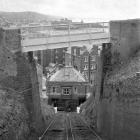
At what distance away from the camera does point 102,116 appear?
105 ft

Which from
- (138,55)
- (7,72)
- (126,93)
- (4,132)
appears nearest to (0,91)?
(7,72)

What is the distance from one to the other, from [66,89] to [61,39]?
5463 centimetres

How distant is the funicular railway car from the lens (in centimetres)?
8200

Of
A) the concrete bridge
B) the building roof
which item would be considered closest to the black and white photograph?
the concrete bridge

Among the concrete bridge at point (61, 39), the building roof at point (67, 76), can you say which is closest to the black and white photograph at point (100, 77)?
the concrete bridge at point (61, 39)

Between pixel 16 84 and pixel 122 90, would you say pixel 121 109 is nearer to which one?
pixel 122 90

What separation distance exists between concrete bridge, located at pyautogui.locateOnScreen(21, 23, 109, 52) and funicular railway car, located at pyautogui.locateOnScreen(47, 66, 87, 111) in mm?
48103

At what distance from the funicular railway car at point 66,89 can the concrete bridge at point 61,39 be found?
48103 millimetres

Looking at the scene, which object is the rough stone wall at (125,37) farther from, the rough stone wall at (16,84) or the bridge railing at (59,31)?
the rough stone wall at (16,84)

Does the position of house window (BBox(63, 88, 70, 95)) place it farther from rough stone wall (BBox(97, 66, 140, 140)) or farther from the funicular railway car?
rough stone wall (BBox(97, 66, 140, 140))

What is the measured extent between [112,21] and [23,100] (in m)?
10.7

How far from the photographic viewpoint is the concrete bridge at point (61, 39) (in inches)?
1065

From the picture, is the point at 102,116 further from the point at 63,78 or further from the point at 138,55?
the point at 63,78

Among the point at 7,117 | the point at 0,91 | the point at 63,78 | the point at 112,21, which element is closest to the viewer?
the point at 7,117
